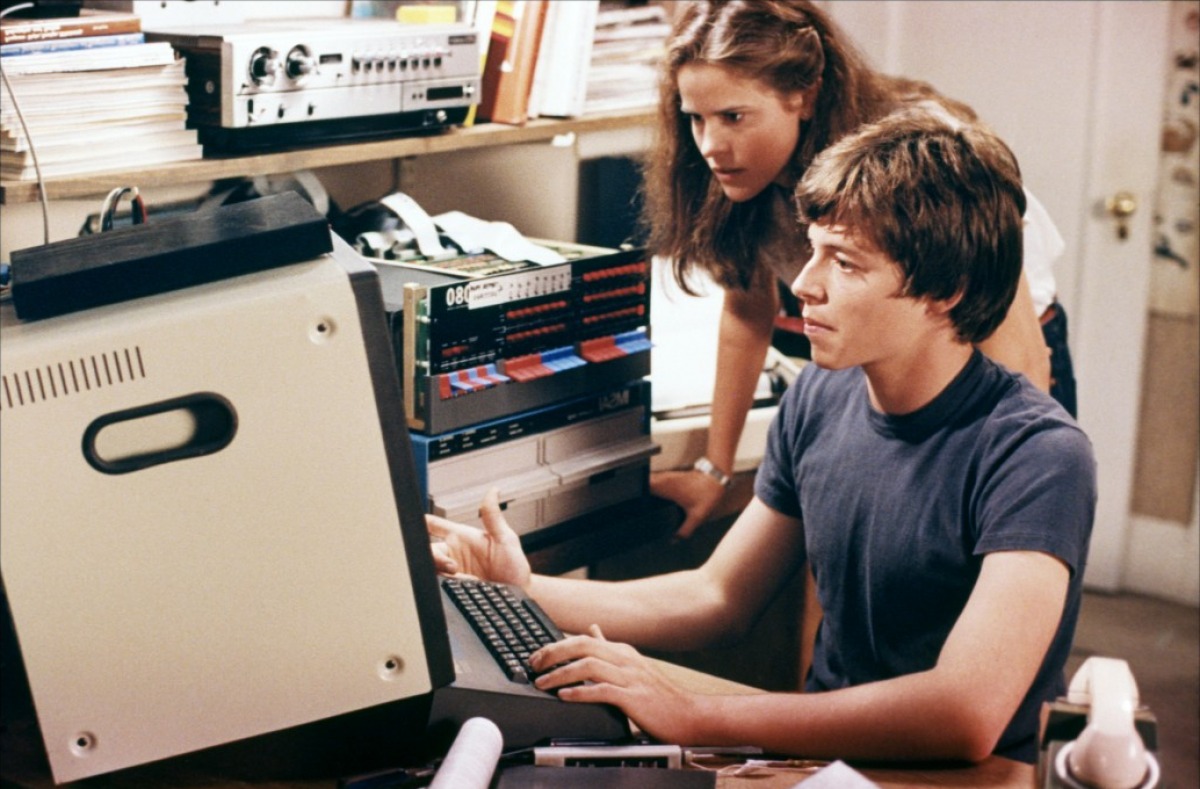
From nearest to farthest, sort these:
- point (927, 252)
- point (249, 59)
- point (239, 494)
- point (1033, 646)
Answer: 1. point (239, 494)
2. point (1033, 646)
3. point (927, 252)
4. point (249, 59)

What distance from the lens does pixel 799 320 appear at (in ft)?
8.62

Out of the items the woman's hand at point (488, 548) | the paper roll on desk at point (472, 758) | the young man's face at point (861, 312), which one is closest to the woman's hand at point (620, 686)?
the paper roll on desk at point (472, 758)

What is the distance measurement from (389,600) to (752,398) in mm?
1284

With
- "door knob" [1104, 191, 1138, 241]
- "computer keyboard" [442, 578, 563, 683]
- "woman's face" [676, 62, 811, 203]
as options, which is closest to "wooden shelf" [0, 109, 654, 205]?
"woman's face" [676, 62, 811, 203]

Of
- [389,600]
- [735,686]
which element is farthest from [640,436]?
[389,600]

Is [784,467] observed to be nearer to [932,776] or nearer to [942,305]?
[942,305]

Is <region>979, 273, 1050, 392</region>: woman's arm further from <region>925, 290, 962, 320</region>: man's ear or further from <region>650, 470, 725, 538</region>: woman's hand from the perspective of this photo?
<region>650, 470, 725, 538</region>: woman's hand

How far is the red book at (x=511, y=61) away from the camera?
2301mm

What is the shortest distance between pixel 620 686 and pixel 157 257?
0.57 meters

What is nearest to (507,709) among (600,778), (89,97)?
(600,778)

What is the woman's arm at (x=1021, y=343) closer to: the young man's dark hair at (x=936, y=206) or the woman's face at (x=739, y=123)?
the young man's dark hair at (x=936, y=206)

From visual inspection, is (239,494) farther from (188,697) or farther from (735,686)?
(735,686)

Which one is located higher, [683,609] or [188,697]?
[188,697]

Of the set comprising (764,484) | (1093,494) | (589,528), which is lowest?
(589,528)
